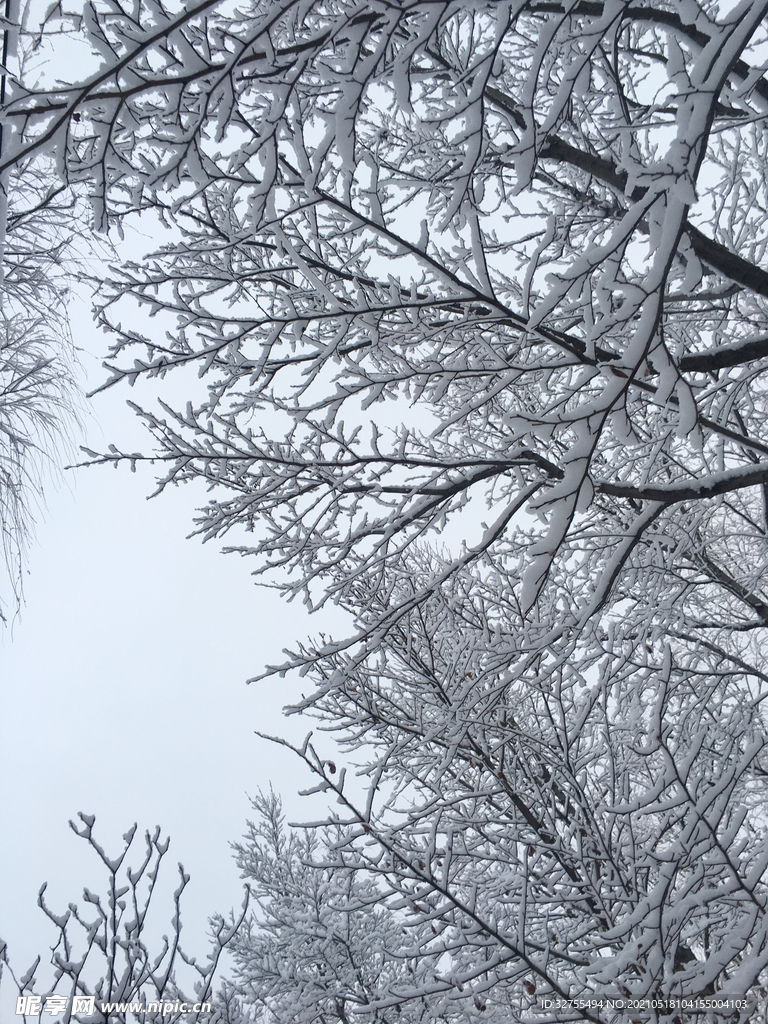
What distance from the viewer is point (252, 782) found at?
71688 millimetres

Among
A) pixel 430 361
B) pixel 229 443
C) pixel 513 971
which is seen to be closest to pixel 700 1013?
pixel 513 971

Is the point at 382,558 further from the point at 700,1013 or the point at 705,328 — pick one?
the point at 705,328

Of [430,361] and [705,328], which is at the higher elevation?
[705,328]

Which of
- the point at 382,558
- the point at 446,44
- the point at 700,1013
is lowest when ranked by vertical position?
the point at 700,1013

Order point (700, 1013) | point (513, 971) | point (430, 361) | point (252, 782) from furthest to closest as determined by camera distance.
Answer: point (252, 782) < point (430, 361) < point (513, 971) < point (700, 1013)

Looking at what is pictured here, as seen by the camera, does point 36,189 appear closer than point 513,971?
No

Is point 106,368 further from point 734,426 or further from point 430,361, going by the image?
point 734,426

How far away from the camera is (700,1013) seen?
1.94 metres

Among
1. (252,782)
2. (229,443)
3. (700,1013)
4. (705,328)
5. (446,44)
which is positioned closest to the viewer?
(700,1013)

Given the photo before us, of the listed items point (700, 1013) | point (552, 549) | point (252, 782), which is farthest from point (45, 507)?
point (252, 782)

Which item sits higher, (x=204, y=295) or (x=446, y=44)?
(x=446, y=44)

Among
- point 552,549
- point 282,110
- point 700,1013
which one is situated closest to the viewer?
point 552,549

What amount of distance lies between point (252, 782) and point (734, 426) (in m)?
75.8

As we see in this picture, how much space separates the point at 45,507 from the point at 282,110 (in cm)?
293
